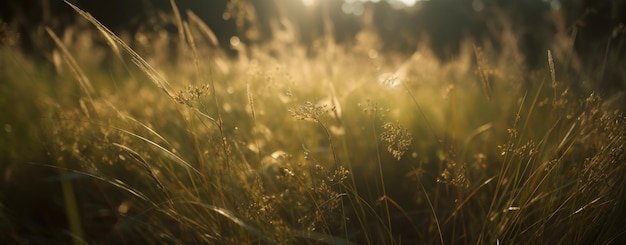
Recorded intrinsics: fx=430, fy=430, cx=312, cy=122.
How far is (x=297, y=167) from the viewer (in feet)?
3.83

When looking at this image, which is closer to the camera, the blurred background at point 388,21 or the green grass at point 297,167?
the green grass at point 297,167

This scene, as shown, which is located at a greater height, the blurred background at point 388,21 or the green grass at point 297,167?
the blurred background at point 388,21

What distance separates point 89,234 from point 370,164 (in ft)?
3.82

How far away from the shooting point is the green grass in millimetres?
1055

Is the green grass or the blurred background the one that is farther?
the blurred background

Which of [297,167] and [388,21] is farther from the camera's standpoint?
[388,21]

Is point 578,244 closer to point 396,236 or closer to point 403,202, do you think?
point 396,236

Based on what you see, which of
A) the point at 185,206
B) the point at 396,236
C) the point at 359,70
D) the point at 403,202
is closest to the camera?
the point at 185,206

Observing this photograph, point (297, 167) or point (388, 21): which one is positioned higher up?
point (388, 21)

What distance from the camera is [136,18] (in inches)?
75.8

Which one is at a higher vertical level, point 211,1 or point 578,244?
point 211,1

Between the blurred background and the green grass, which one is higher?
the blurred background

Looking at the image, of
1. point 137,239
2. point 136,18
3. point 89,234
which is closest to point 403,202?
point 137,239

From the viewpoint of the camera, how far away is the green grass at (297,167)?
1.05m
